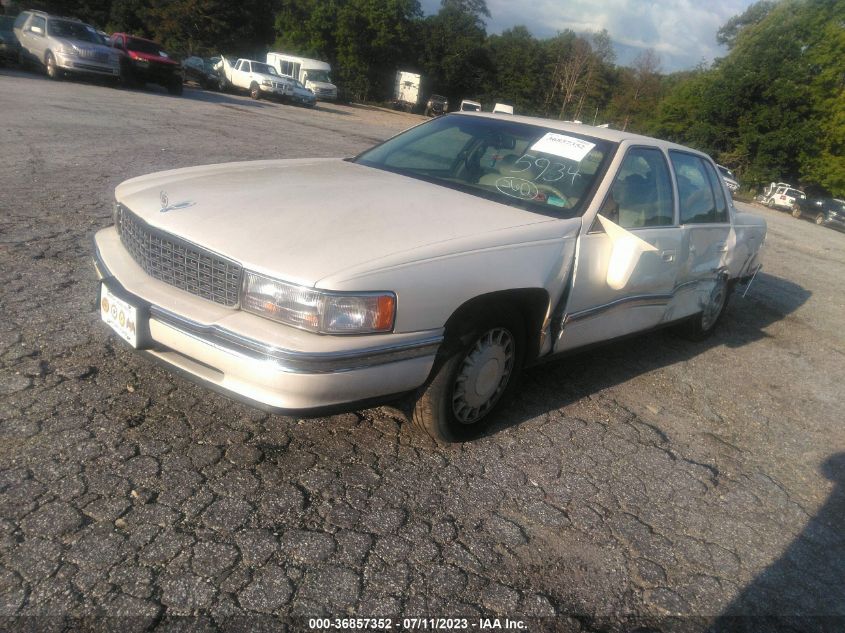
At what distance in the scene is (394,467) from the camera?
9.72ft

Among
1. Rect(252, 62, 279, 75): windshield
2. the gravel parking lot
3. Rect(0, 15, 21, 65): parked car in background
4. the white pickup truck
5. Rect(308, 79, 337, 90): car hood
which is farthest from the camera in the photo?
Rect(308, 79, 337, 90): car hood

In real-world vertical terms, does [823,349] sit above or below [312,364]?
below

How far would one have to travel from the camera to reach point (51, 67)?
18016 millimetres

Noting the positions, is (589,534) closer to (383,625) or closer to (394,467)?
(394,467)

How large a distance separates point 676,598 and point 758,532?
2.62 ft

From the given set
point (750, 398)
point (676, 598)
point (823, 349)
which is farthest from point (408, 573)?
point (823, 349)

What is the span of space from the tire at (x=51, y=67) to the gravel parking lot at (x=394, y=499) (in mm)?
16159

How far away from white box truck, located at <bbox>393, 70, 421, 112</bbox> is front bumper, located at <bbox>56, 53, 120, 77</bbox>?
105ft

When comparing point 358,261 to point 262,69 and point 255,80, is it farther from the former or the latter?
point 262,69

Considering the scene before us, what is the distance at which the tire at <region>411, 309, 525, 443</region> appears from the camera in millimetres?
2906

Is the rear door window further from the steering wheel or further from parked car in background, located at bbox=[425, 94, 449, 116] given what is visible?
parked car in background, located at bbox=[425, 94, 449, 116]

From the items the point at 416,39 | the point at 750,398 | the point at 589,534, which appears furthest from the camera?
the point at 416,39

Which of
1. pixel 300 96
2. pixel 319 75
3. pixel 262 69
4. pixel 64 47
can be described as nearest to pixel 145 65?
pixel 64 47

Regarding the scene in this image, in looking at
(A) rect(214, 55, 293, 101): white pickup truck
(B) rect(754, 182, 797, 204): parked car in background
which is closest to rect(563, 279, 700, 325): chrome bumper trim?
(A) rect(214, 55, 293, 101): white pickup truck
